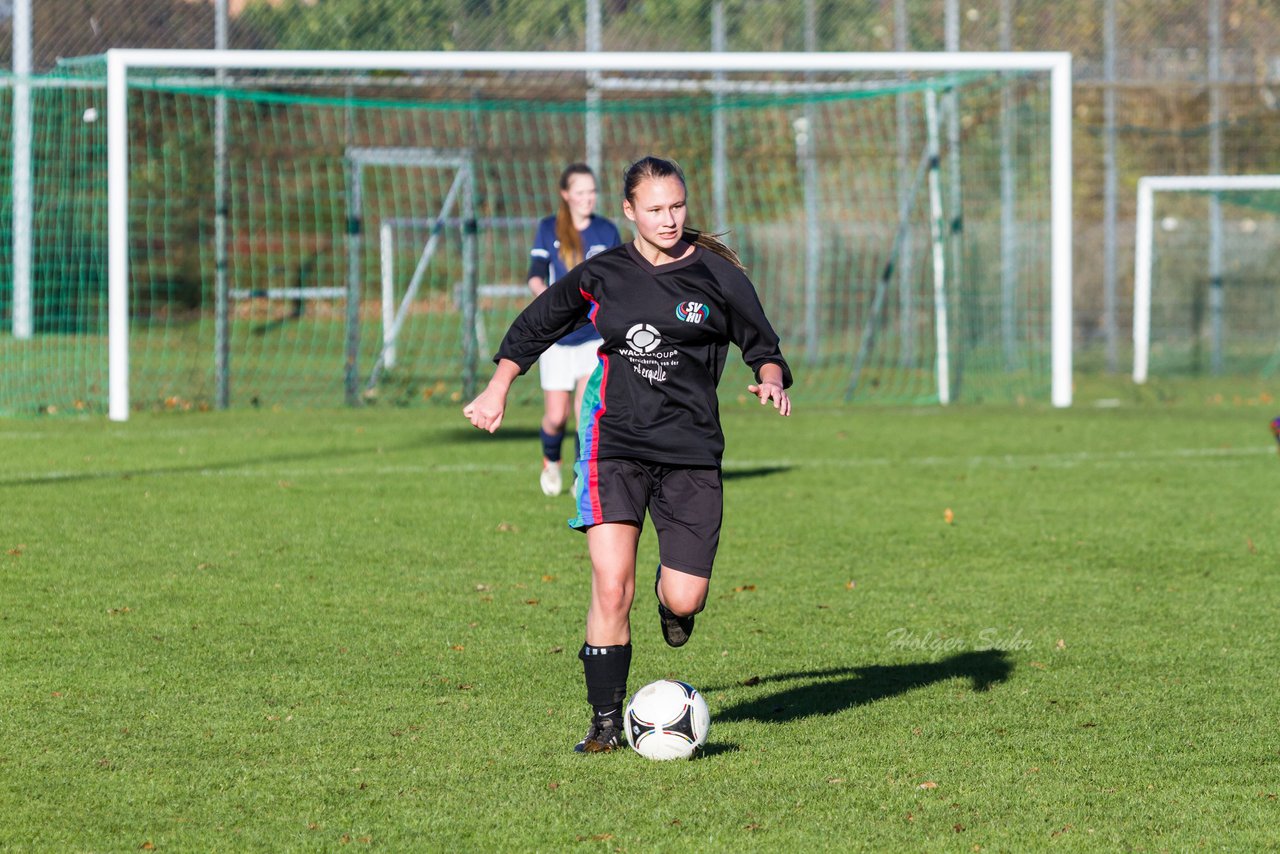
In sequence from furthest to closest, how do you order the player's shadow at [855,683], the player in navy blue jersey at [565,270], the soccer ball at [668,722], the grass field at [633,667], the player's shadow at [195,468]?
the player's shadow at [195,468] < the player in navy blue jersey at [565,270] < the player's shadow at [855,683] < the soccer ball at [668,722] < the grass field at [633,667]

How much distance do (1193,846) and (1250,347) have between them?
18.5 meters

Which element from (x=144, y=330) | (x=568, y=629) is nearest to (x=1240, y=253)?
(x=144, y=330)

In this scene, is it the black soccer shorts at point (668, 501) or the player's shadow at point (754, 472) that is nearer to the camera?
the black soccer shorts at point (668, 501)

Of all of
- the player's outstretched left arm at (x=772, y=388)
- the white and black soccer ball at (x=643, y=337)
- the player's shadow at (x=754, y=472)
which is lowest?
the player's shadow at (x=754, y=472)

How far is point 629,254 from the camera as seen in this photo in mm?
Result: 4961

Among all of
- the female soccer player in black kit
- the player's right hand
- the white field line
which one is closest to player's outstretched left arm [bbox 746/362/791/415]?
the female soccer player in black kit

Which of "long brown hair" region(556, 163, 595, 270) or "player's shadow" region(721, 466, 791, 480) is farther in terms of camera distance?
"player's shadow" region(721, 466, 791, 480)

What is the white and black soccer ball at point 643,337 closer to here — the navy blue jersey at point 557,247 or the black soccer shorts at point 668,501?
the black soccer shorts at point 668,501

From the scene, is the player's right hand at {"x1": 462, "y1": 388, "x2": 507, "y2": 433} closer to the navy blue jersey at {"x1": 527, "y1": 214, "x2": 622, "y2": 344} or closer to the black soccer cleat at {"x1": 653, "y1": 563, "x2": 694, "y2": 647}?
the black soccer cleat at {"x1": 653, "y1": 563, "x2": 694, "y2": 647}

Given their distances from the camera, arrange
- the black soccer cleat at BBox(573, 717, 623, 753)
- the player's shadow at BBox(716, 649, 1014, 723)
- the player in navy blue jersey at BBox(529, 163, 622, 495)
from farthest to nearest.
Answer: the player in navy blue jersey at BBox(529, 163, 622, 495) < the player's shadow at BBox(716, 649, 1014, 723) < the black soccer cleat at BBox(573, 717, 623, 753)

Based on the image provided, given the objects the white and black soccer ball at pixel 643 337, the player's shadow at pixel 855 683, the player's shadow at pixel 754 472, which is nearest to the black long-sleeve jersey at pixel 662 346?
the white and black soccer ball at pixel 643 337

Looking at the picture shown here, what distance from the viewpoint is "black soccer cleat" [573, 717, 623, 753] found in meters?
4.79

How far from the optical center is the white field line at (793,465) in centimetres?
1092

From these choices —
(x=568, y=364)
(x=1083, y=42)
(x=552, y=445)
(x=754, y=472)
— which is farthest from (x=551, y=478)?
(x=1083, y=42)
